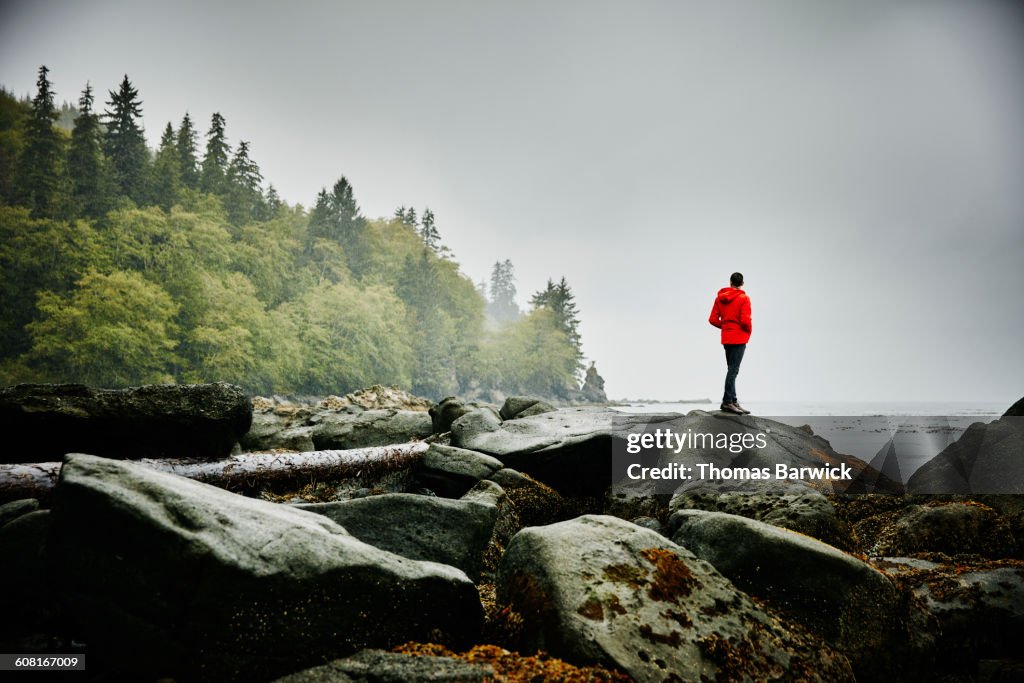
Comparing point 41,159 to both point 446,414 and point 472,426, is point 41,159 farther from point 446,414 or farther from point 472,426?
point 472,426

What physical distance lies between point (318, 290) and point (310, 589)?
50.8 metres

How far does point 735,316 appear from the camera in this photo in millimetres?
10148

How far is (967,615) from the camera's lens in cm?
441

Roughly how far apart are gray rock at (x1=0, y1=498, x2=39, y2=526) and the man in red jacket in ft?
36.2

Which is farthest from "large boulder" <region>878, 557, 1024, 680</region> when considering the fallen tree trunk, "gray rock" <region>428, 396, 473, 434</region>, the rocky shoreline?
"gray rock" <region>428, 396, 473, 434</region>

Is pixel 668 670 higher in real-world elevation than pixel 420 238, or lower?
lower

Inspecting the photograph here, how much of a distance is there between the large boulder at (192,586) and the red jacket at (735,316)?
375 inches

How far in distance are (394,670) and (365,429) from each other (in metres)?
9.67

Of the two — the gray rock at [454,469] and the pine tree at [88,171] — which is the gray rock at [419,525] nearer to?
the gray rock at [454,469]

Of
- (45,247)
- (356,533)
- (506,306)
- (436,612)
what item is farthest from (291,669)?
(506,306)

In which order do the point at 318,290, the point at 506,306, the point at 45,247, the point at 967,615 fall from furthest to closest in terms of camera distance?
1. the point at 506,306
2. the point at 318,290
3. the point at 45,247
4. the point at 967,615

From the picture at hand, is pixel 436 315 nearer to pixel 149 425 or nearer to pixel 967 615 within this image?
pixel 149 425

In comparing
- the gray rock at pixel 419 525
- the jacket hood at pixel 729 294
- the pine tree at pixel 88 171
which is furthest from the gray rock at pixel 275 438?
the pine tree at pixel 88 171

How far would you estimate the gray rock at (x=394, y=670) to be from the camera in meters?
2.56
